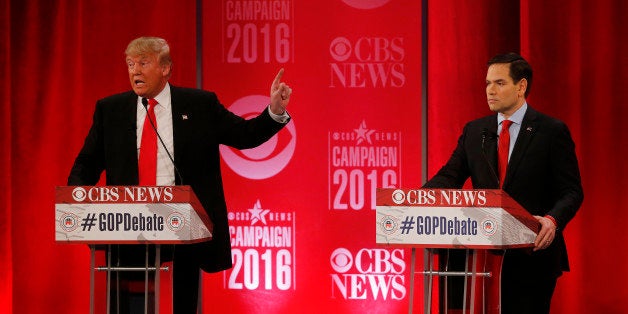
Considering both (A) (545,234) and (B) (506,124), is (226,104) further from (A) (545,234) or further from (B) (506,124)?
(A) (545,234)

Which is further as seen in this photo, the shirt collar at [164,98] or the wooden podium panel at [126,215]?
the shirt collar at [164,98]

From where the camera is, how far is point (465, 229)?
2574 mm

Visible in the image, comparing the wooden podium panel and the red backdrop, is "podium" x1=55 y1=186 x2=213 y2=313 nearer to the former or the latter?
the wooden podium panel

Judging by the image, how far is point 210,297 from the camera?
5.00m

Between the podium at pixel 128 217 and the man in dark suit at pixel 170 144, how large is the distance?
386mm

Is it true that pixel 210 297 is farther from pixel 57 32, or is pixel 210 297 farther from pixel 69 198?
pixel 69 198

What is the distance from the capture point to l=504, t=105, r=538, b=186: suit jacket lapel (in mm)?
3105

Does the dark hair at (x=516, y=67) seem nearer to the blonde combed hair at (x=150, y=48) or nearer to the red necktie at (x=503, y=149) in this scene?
the red necktie at (x=503, y=149)

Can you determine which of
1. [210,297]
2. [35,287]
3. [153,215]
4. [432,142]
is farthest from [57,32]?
[153,215]

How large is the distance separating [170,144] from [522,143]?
135 cm

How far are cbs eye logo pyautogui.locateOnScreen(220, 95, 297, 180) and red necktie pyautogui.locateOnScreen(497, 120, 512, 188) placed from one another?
76.4 inches

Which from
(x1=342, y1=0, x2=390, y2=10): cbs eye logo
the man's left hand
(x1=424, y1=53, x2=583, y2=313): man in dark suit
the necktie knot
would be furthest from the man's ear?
(x1=342, y1=0, x2=390, y2=10): cbs eye logo

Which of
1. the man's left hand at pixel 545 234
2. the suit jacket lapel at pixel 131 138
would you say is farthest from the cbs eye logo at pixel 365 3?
the man's left hand at pixel 545 234

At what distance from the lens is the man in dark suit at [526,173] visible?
2996mm
